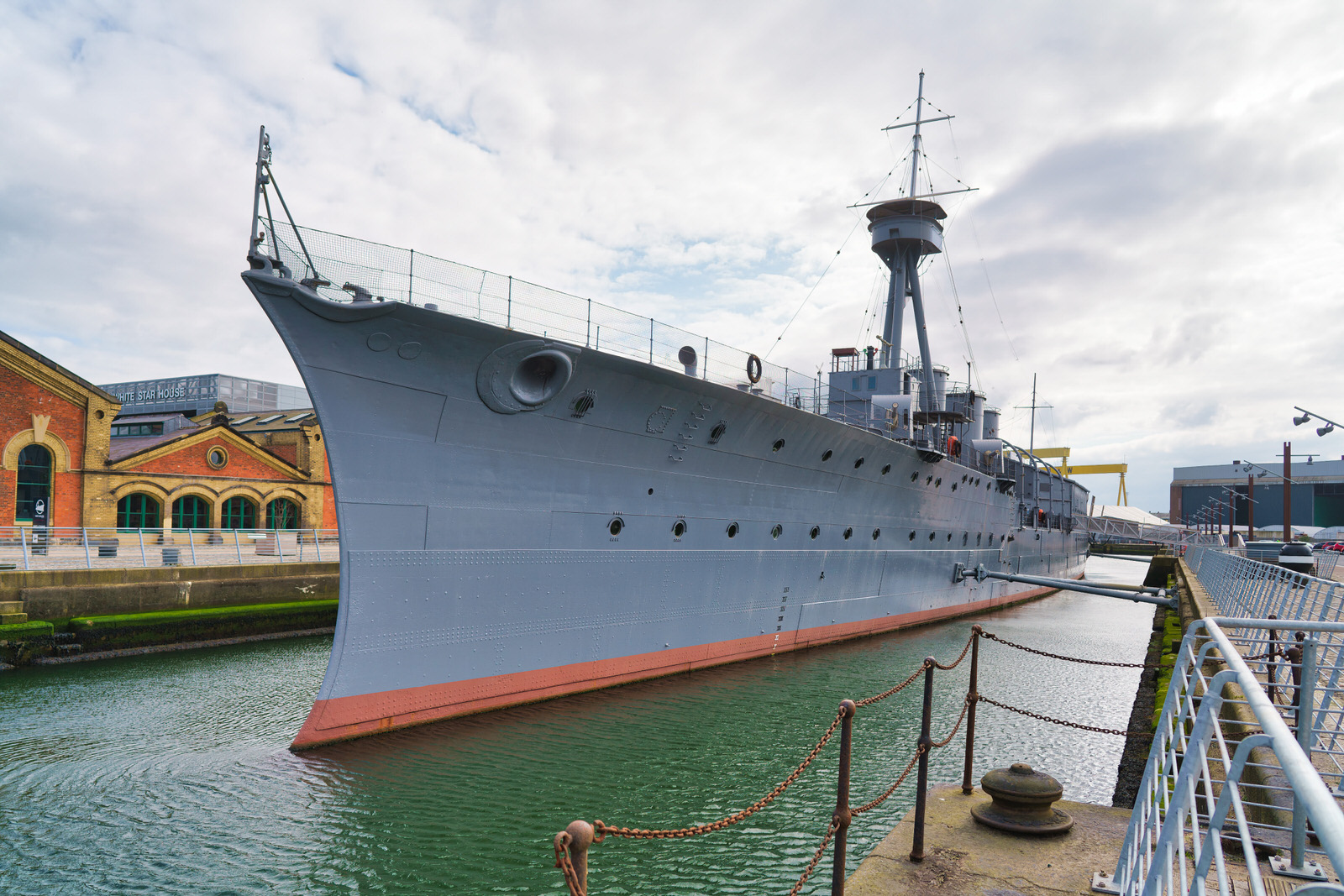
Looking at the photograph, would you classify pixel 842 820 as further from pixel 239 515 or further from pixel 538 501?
pixel 239 515

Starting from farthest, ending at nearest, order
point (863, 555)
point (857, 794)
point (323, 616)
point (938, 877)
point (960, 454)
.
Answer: point (960, 454), point (323, 616), point (863, 555), point (857, 794), point (938, 877)

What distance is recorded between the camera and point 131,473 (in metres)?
23.1

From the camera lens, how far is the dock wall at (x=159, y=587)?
1408 centimetres

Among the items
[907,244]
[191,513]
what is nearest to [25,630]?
[191,513]

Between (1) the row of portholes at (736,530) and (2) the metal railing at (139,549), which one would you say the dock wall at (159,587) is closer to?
(2) the metal railing at (139,549)

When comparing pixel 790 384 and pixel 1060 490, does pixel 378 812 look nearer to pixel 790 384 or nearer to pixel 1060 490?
pixel 790 384

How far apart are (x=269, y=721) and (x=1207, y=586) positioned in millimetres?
19576

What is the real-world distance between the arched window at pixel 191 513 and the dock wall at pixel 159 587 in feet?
29.9

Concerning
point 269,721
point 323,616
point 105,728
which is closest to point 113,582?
point 323,616

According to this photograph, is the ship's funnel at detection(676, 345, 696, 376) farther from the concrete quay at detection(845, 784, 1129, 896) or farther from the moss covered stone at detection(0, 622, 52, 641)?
the moss covered stone at detection(0, 622, 52, 641)

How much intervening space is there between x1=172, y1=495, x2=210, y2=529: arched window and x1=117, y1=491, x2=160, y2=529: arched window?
56 centimetres

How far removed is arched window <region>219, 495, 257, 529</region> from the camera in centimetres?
2633

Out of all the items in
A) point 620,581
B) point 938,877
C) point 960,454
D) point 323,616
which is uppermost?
point 960,454

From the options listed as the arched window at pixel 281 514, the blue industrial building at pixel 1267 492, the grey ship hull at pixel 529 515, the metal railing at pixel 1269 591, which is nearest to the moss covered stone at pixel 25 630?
the grey ship hull at pixel 529 515
